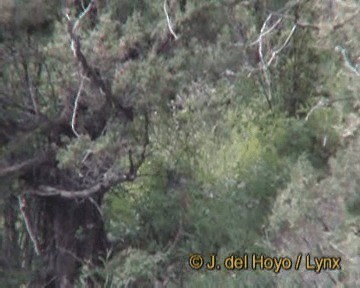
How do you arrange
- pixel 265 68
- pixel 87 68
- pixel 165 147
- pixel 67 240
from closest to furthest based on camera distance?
pixel 87 68
pixel 165 147
pixel 67 240
pixel 265 68

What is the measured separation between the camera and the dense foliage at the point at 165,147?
776 centimetres

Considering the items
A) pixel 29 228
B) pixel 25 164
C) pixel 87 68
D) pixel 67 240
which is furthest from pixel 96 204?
pixel 87 68

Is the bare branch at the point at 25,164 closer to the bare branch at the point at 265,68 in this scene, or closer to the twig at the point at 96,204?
the twig at the point at 96,204

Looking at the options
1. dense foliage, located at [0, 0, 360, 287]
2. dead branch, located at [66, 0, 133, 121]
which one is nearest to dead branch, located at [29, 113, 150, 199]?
dense foliage, located at [0, 0, 360, 287]

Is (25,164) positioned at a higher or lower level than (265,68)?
lower

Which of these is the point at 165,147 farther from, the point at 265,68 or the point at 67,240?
the point at 265,68

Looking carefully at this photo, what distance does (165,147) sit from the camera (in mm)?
8914

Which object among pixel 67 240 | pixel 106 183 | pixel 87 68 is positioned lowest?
pixel 67 240

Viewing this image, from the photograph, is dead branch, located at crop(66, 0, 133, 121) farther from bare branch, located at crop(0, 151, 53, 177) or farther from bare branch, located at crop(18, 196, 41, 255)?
bare branch, located at crop(18, 196, 41, 255)

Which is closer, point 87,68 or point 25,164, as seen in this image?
point 87,68

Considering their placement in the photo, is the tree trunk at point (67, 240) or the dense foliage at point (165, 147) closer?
the dense foliage at point (165, 147)

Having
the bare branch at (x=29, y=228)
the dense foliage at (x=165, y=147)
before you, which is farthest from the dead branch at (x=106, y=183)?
the bare branch at (x=29, y=228)

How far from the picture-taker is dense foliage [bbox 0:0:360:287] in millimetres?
7762

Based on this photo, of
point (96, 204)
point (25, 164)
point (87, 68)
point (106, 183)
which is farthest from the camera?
point (96, 204)
